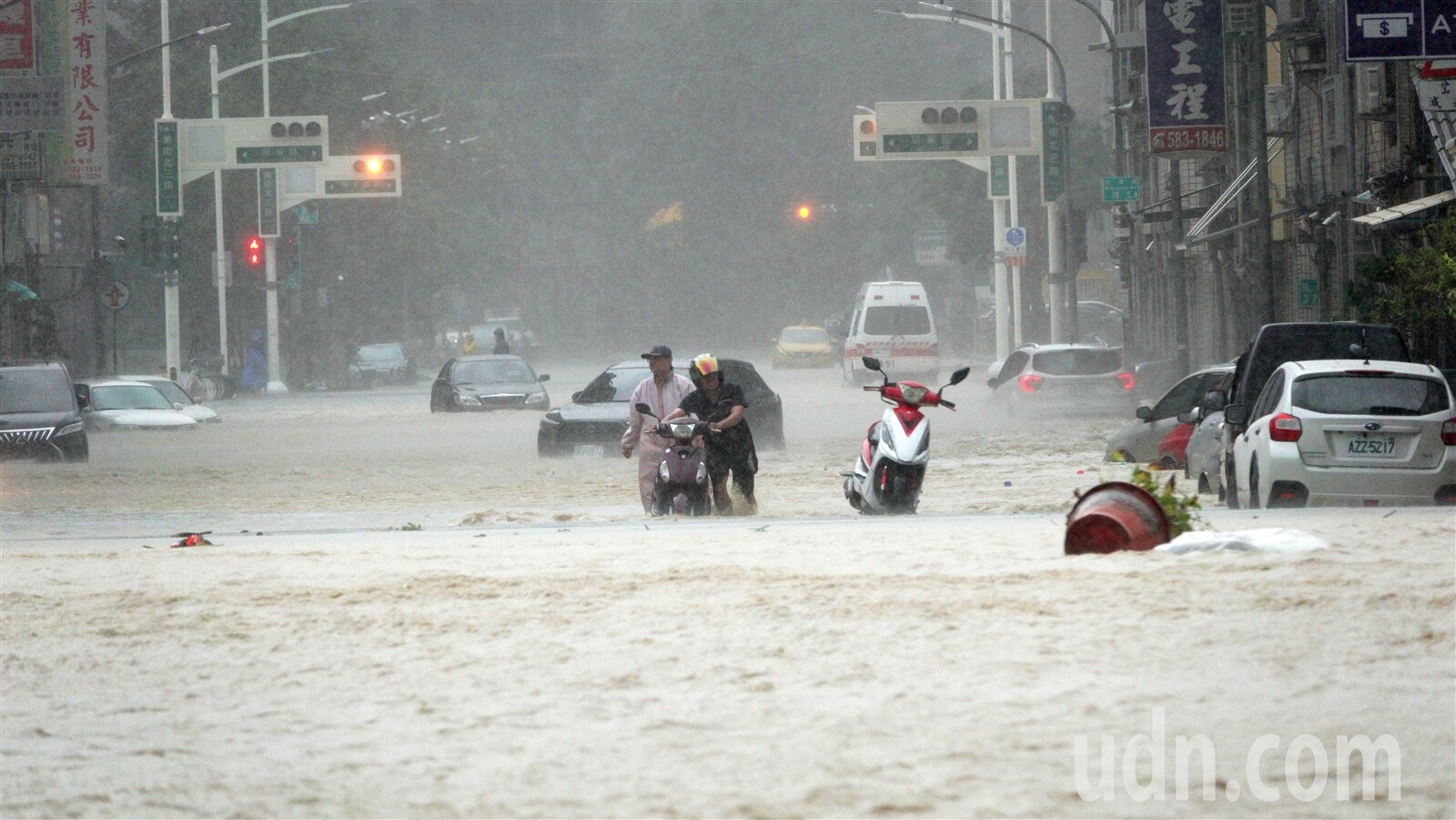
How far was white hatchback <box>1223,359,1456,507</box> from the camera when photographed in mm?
15328

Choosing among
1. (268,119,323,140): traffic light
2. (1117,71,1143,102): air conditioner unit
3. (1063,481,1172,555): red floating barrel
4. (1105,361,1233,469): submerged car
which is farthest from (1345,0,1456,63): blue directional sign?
(268,119,323,140): traffic light

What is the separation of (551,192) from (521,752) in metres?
111

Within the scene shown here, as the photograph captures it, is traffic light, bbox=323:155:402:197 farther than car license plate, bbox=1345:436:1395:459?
Yes

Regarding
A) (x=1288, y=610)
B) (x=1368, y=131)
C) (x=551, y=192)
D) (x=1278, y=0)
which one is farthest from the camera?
(x=551, y=192)

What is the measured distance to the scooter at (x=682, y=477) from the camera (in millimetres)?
15797

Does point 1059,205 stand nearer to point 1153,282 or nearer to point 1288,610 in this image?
point 1153,282

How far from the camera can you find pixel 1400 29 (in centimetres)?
1919

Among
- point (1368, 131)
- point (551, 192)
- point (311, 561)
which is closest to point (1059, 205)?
point (1368, 131)

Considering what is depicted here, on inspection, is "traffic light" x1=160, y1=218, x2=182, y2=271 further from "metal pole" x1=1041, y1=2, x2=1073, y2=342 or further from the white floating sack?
the white floating sack

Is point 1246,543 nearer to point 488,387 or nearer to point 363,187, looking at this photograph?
point 488,387

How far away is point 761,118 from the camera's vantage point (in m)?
110

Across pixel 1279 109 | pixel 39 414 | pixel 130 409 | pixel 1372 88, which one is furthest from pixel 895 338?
pixel 39 414

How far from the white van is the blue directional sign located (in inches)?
1302

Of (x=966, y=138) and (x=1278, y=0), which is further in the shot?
(x=966, y=138)
